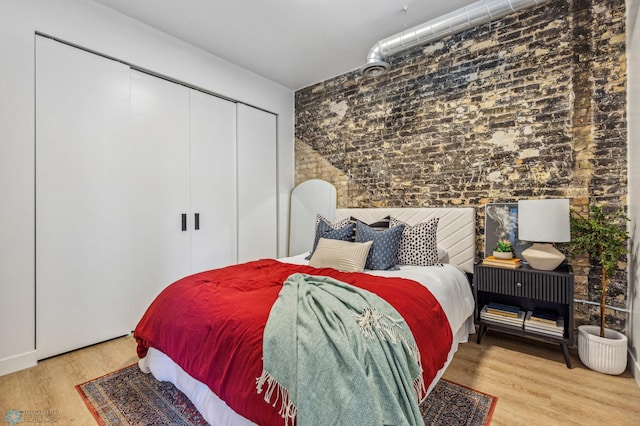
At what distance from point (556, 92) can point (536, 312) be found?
1.88 m

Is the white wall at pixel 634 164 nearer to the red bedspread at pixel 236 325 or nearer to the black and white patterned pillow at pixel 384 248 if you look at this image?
the red bedspread at pixel 236 325

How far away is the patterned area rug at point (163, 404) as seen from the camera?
1735 millimetres

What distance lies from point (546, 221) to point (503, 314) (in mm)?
862

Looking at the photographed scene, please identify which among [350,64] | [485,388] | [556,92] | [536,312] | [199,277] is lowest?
[485,388]

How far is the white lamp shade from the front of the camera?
88.4 inches

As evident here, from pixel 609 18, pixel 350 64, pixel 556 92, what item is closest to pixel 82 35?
pixel 350 64

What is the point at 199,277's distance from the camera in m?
2.21

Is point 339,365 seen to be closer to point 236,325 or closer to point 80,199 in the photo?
point 236,325

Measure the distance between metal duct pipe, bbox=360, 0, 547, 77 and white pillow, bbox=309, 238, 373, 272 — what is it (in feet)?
5.88

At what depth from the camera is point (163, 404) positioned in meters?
1.88

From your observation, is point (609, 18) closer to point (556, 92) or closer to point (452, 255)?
point (556, 92)

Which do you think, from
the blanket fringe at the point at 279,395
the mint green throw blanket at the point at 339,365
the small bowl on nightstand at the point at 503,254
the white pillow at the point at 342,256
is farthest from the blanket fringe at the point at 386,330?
the small bowl on nightstand at the point at 503,254

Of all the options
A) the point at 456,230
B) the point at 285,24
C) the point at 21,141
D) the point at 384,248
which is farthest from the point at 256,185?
the point at 456,230

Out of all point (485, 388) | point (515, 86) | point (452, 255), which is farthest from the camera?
point (452, 255)
